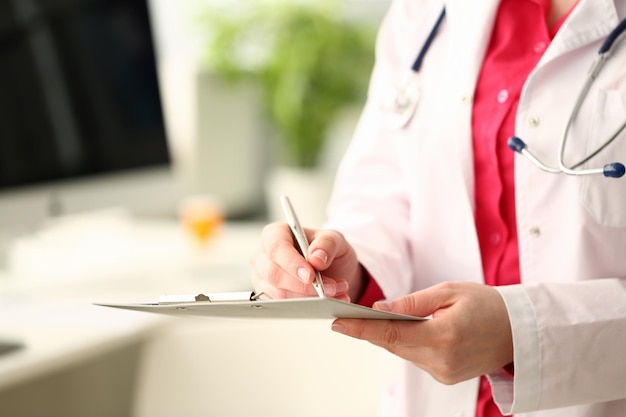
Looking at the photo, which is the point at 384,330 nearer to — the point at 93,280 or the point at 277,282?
the point at 277,282

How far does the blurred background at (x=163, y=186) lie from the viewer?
138 cm

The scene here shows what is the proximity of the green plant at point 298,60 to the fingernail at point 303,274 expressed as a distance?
200cm

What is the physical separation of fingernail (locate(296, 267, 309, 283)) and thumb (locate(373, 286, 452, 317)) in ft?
0.30

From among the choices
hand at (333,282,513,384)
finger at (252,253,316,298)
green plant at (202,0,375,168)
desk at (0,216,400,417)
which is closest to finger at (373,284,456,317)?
hand at (333,282,513,384)

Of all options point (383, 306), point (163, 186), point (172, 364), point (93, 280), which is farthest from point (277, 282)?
point (163, 186)

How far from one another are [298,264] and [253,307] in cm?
13

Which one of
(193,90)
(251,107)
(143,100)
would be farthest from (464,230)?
(251,107)

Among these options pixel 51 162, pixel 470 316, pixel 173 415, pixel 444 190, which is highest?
pixel 51 162

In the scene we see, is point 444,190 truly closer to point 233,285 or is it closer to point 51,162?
point 233,285

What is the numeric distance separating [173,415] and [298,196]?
157 centimetres

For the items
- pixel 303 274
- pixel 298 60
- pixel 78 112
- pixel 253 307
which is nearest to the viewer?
pixel 253 307

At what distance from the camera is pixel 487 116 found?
42.8 inches

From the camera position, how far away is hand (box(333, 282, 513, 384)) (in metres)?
0.86

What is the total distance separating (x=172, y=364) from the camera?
1.41 metres
